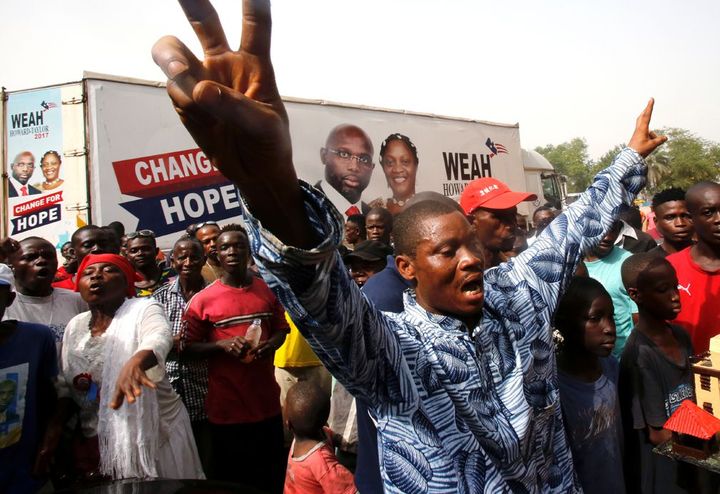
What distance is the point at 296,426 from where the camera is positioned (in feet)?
8.70

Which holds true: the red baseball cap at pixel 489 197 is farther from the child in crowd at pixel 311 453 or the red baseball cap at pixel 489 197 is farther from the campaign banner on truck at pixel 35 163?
the campaign banner on truck at pixel 35 163

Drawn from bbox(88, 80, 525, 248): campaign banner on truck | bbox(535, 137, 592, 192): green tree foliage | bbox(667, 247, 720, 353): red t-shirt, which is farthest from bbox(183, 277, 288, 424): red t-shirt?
bbox(535, 137, 592, 192): green tree foliage

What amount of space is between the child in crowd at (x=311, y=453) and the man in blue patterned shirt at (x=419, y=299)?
118 cm

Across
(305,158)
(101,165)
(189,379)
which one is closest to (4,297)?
(189,379)

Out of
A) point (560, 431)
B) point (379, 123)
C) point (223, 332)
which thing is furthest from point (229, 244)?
point (379, 123)

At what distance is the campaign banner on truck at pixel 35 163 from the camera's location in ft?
19.8

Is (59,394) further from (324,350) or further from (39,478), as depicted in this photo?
(324,350)

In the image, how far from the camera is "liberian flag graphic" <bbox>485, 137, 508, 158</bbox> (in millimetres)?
11086

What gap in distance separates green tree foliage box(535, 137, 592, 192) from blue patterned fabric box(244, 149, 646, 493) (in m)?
62.9

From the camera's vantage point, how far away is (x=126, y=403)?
8.18 feet

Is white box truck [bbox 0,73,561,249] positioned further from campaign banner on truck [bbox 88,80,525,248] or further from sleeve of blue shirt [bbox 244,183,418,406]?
sleeve of blue shirt [bbox 244,183,418,406]

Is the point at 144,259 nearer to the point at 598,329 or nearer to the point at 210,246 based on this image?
the point at 210,246

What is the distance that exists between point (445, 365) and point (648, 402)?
4.58 feet

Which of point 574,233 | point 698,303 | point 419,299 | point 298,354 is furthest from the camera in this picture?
point 298,354
